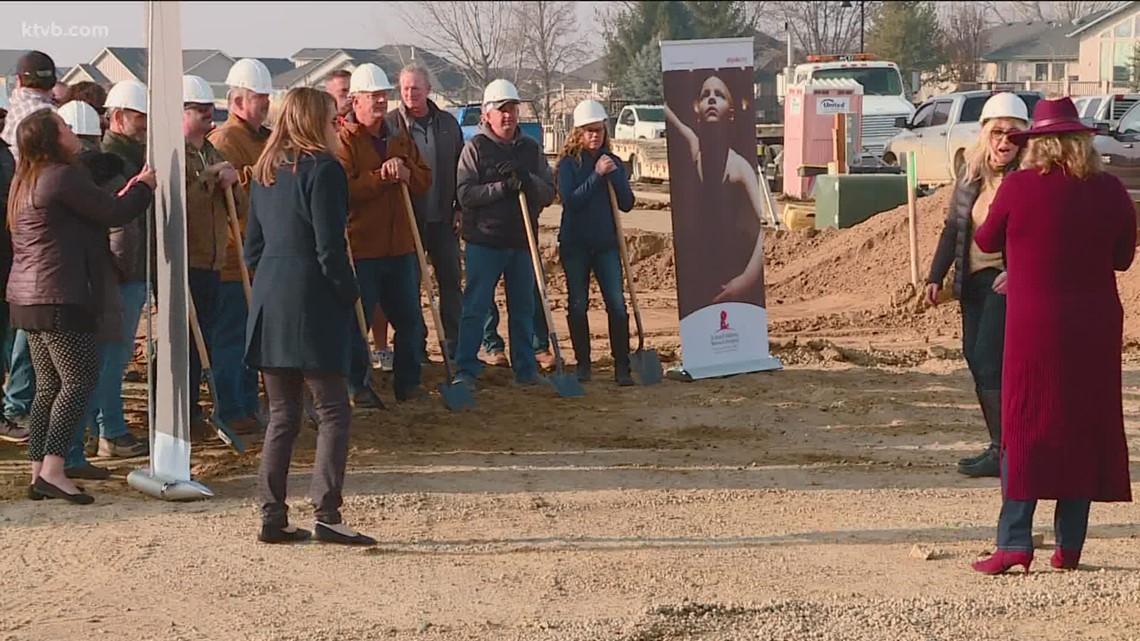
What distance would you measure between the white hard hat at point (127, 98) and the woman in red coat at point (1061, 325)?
4621 millimetres

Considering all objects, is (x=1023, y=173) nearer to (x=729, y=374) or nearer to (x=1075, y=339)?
(x=1075, y=339)

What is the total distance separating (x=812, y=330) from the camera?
14.6 m

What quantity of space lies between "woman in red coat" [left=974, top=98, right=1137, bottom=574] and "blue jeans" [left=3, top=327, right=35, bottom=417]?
5477mm

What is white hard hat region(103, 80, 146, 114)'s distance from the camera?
8.58 metres

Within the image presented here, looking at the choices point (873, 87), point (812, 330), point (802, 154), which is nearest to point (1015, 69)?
point (873, 87)

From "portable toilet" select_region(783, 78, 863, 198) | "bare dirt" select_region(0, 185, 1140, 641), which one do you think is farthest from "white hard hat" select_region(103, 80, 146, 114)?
"portable toilet" select_region(783, 78, 863, 198)

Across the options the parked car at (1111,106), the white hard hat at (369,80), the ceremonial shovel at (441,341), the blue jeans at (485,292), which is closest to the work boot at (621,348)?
the blue jeans at (485,292)

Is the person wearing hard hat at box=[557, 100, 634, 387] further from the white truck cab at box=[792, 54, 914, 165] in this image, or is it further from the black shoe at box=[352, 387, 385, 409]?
the white truck cab at box=[792, 54, 914, 165]

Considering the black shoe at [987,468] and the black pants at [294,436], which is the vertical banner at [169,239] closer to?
the black pants at [294,436]

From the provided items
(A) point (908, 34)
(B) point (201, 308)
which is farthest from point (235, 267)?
(A) point (908, 34)

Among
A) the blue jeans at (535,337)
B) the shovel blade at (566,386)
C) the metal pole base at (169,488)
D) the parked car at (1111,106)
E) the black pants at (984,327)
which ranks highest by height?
the parked car at (1111,106)

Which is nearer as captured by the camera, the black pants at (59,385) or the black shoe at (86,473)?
the black pants at (59,385)

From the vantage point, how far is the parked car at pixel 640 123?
131ft

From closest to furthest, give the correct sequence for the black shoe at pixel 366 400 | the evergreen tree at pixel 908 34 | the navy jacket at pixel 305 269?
the navy jacket at pixel 305 269, the black shoe at pixel 366 400, the evergreen tree at pixel 908 34
